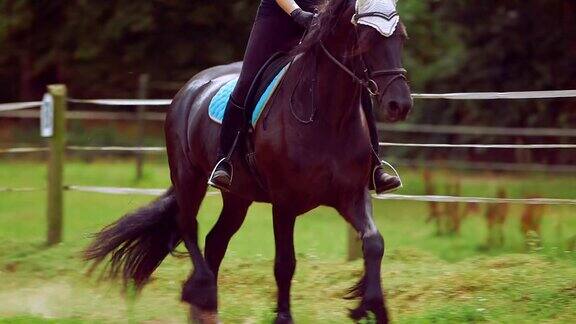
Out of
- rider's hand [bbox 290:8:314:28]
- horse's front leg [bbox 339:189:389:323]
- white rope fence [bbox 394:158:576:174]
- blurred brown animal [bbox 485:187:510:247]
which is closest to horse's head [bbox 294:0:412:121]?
rider's hand [bbox 290:8:314:28]

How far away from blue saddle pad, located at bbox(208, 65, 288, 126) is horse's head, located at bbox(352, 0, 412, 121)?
0.93m

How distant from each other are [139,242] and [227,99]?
1.33m

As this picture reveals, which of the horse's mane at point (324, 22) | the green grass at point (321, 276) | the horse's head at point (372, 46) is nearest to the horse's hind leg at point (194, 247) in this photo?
the green grass at point (321, 276)

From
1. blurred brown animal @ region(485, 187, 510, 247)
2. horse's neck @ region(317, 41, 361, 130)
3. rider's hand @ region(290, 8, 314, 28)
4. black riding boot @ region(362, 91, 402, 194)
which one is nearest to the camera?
horse's neck @ region(317, 41, 361, 130)

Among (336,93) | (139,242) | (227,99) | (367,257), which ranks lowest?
(139,242)

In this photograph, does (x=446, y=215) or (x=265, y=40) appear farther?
(x=446, y=215)

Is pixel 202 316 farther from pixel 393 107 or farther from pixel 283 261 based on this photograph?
pixel 393 107

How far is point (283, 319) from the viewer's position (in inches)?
245

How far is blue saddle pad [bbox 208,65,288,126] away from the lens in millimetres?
6133

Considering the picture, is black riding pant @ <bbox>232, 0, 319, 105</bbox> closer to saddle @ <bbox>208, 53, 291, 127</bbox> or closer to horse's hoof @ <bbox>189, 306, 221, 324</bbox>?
saddle @ <bbox>208, 53, 291, 127</bbox>

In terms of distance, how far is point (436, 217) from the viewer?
1148 cm

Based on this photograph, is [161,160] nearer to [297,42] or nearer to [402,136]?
[402,136]

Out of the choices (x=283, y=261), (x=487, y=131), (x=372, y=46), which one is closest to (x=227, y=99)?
(x=283, y=261)

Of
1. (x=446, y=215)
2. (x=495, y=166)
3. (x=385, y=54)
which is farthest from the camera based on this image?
(x=495, y=166)
